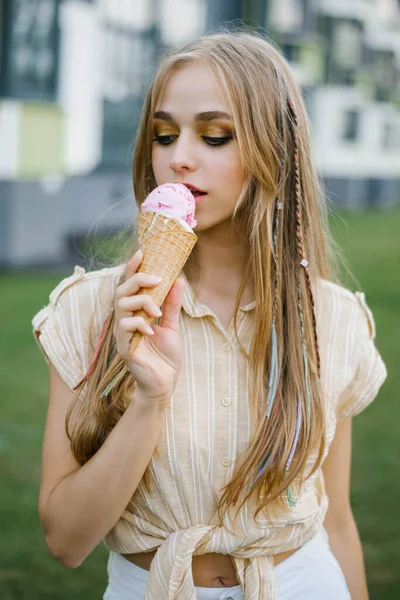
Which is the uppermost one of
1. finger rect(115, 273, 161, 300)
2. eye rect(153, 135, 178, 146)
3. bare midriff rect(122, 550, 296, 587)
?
eye rect(153, 135, 178, 146)

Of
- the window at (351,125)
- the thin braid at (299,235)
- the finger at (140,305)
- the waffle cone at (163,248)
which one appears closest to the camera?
the finger at (140,305)

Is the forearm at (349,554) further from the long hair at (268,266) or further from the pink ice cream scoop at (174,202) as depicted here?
the pink ice cream scoop at (174,202)

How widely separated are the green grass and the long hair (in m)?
0.36

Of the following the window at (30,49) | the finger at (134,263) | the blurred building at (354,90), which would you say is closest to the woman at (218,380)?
the finger at (134,263)

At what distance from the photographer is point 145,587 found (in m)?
2.24

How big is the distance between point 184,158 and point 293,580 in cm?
112

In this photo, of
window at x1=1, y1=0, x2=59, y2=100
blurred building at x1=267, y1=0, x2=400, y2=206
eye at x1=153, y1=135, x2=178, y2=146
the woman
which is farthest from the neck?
blurred building at x1=267, y1=0, x2=400, y2=206

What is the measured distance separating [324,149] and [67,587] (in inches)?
722

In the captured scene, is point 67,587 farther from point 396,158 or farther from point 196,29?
point 396,158

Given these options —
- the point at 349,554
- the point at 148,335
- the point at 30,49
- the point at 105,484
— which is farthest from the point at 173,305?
the point at 30,49

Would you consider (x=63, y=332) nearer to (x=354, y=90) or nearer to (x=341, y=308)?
(x=341, y=308)

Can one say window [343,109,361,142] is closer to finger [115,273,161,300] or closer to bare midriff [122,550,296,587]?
bare midriff [122,550,296,587]

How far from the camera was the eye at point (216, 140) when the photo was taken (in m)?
2.19

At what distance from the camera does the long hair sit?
7.19 ft
